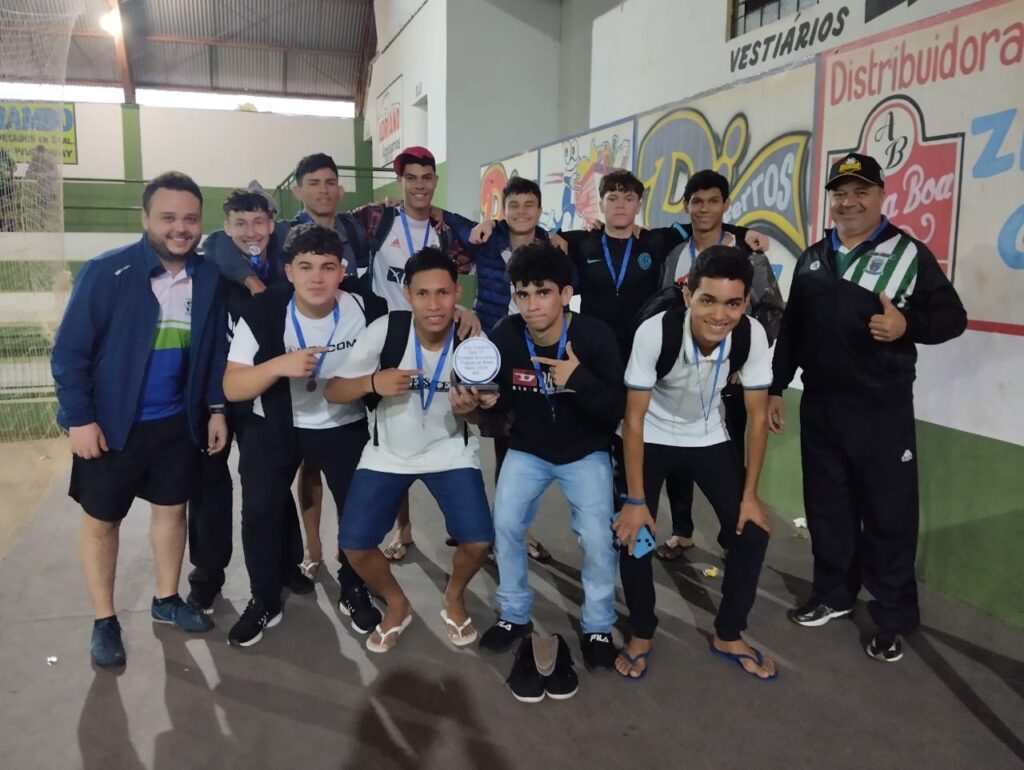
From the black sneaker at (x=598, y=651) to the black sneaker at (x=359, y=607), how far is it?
832mm

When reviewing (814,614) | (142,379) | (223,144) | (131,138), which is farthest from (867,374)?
(131,138)

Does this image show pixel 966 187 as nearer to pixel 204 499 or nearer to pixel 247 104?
pixel 204 499

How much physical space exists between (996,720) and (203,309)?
3.02 m

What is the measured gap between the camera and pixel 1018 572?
3.00 m

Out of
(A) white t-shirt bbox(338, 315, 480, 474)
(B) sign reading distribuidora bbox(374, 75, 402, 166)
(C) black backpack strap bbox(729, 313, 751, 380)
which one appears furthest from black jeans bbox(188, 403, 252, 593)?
(B) sign reading distribuidora bbox(374, 75, 402, 166)

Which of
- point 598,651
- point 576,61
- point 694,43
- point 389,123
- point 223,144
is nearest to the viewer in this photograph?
point 598,651

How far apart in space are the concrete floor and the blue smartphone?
0.45m

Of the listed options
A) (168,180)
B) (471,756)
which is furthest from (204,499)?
(471,756)

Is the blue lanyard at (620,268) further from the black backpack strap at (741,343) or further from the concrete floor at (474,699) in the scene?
the concrete floor at (474,699)

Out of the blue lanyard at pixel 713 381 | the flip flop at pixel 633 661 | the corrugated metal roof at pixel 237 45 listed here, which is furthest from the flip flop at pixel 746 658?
the corrugated metal roof at pixel 237 45

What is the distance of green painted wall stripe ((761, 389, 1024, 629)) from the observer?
3.02 meters

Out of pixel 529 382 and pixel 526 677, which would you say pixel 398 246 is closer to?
pixel 529 382

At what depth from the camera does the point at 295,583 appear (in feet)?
10.9

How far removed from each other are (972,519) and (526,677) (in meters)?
2.05
